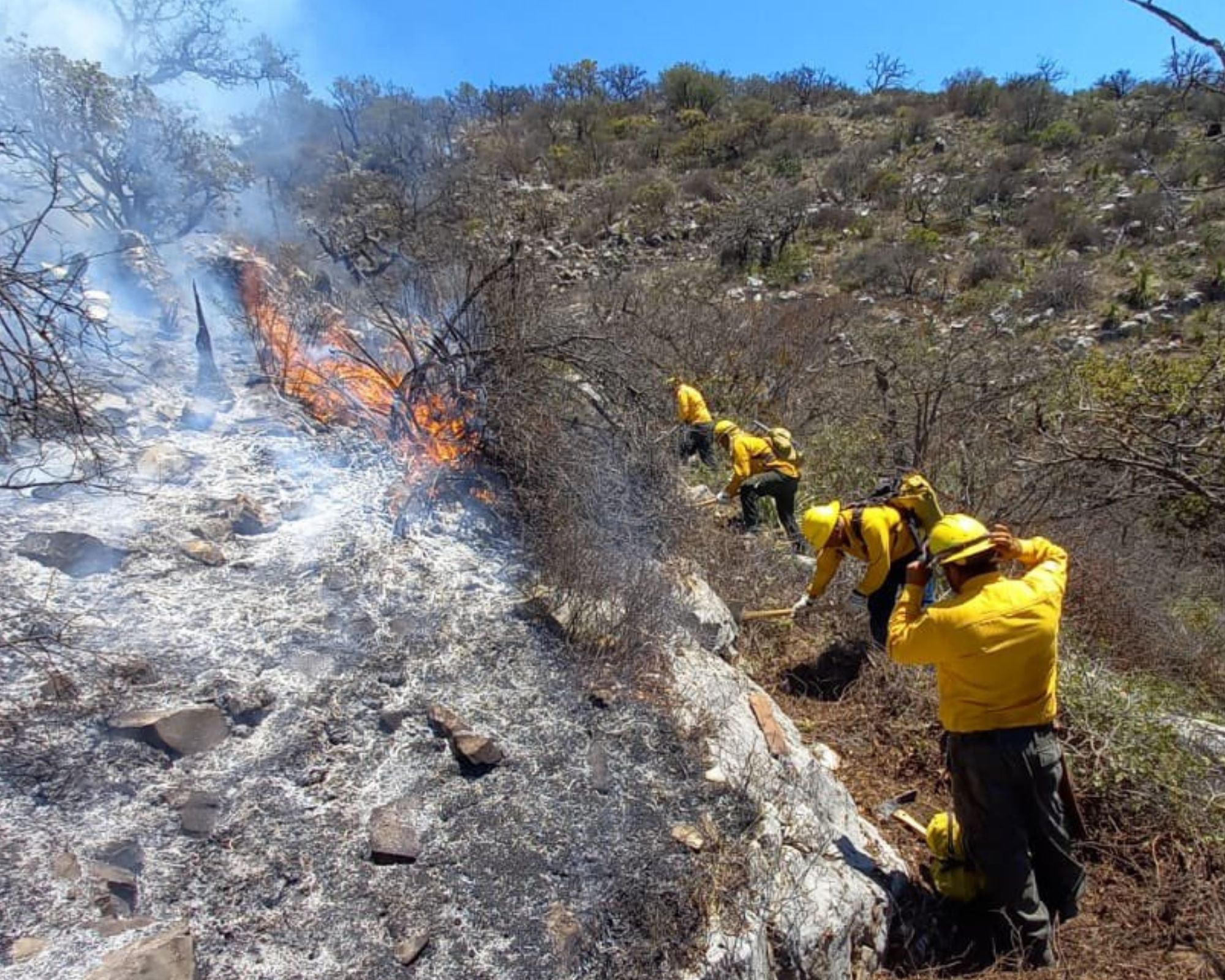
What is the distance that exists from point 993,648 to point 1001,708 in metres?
0.27

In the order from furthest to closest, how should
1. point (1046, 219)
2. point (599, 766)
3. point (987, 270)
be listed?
point (1046, 219) → point (987, 270) → point (599, 766)

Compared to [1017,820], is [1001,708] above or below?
above

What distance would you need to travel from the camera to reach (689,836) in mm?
2562

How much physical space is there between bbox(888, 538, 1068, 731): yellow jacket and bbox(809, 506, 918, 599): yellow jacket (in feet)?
3.83

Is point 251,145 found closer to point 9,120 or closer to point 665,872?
point 9,120

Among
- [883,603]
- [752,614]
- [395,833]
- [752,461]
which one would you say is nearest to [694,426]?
[752,461]

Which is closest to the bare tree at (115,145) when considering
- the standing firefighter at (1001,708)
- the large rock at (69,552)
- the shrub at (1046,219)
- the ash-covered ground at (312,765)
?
the large rock at (69,552)

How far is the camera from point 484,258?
5.84 meters

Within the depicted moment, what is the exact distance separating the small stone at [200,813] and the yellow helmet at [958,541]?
2.70 meters

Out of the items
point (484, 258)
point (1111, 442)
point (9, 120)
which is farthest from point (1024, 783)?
point (9, 120)

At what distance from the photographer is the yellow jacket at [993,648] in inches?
98.7

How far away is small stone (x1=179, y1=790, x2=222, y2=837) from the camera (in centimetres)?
231

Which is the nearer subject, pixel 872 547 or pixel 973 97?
pixel 872 547

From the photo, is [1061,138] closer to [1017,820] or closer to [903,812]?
[903,812]
